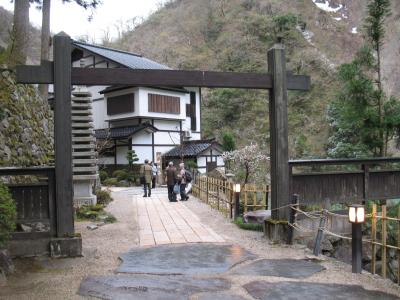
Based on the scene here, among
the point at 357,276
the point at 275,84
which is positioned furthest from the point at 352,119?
the point at 357,276

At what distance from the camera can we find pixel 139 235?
31.1 ft

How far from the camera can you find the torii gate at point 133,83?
23.6 feet

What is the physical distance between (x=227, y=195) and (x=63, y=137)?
694 cm

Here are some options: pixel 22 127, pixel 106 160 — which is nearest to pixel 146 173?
pixel 22 127

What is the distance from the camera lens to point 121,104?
1213 inches

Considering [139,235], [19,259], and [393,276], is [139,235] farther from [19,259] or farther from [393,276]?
[393,276]

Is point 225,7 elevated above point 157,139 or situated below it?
above

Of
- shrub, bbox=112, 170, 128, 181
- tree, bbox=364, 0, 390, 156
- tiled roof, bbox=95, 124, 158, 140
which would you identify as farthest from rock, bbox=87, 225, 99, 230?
tiled roof, bbox=95, 124, 158, 140

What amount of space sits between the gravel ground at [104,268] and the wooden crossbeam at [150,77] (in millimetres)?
3159

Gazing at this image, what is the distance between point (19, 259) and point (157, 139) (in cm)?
2472

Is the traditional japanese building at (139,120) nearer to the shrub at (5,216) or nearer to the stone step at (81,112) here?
the stone step at (81,112)

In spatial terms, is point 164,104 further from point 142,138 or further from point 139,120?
point 142,138

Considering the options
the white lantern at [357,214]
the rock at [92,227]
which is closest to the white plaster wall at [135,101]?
the rock at [92,227]

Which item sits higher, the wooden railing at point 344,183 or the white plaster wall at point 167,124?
the white plaster wall at point 167,124
